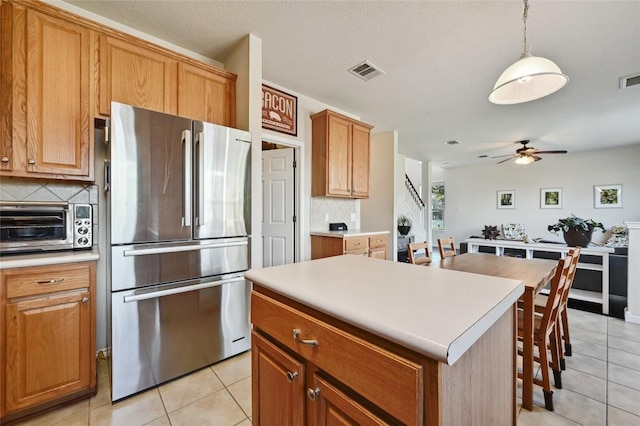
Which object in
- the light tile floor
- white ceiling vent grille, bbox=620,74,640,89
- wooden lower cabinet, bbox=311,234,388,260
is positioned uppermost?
white ceiling vent grille, bbox=620,74,640,89

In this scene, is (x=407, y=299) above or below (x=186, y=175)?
below

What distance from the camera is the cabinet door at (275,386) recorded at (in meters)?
0.92

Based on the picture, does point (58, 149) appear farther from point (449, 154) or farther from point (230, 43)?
point (449, 154)

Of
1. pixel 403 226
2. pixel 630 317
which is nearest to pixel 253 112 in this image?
pixel 630 317

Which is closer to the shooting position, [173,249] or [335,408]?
[335,408]

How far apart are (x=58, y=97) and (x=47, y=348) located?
1572 mm

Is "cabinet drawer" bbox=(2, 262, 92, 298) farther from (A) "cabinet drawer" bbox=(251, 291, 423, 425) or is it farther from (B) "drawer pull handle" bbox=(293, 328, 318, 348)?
(B) "drawer pull handle" bbox=(293, 328, 318, 348)

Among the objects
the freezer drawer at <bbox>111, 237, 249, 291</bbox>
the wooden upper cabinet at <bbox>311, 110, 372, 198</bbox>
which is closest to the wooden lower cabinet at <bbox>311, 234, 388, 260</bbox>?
the wooden upper cabinet at <bbox>311, 110, 372, 198</bbox>

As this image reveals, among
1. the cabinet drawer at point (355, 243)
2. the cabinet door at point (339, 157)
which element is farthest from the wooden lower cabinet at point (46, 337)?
the cabinet door at point (339, 157)

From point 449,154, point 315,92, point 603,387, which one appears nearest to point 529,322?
point 603,387

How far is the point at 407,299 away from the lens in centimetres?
85

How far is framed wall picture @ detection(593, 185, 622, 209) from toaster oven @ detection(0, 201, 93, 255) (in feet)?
30.7

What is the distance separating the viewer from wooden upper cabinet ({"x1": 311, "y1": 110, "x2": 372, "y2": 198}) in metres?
3.51

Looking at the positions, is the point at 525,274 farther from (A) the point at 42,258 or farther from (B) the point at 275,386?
(A) the point at 42,258
